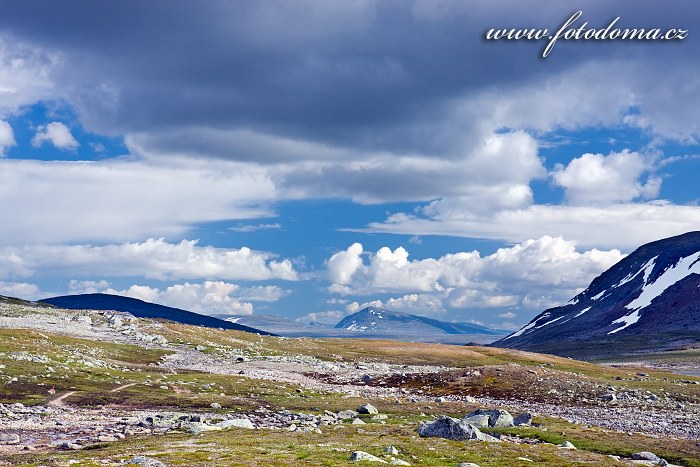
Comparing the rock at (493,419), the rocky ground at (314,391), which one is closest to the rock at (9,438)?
the rocky ground at (314,391)

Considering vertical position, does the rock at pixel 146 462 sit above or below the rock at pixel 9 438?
above

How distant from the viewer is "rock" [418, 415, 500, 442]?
53375 millimetres

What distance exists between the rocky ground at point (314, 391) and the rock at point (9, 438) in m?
0.10

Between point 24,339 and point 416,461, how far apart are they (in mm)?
104111

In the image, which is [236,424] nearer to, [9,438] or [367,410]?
[9,438]

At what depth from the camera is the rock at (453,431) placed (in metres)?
53.4

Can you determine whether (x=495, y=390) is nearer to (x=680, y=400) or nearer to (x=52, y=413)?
(x=680, y=400)

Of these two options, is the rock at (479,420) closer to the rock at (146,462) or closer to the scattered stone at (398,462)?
the scattered stone at (398,462)

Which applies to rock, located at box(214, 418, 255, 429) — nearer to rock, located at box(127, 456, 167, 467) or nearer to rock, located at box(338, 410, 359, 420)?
rock, located at box(338, 410, 359, 420)

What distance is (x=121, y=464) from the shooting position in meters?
33.2

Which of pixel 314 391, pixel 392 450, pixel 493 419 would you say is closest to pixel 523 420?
pixel 493 419

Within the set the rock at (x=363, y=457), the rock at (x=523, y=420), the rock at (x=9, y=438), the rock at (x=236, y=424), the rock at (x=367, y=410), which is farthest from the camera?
the rock at (x=367, y=410)

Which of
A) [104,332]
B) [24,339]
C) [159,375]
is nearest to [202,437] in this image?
[159,375]

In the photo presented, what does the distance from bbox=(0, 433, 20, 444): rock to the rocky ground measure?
10 centimetres
